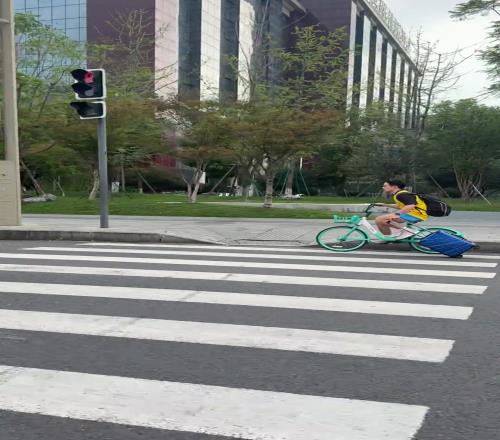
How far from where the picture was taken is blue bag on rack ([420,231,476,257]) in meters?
9.17

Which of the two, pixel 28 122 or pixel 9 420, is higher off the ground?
pixel 28 122

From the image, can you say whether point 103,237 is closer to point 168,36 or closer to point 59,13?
point 168,36

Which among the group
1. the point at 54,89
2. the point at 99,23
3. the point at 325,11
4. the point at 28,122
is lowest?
the point at 28,122

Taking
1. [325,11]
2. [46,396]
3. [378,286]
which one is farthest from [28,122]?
[325,11]

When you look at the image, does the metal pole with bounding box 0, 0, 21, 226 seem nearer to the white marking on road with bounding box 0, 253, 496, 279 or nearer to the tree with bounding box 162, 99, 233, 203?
the white marking on road with bounding box 0, 253, 496, 279

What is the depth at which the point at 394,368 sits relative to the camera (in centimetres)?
377

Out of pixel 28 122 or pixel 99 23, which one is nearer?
pixel 28 122

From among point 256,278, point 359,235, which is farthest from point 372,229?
point 256,278

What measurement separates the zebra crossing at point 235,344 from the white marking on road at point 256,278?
2 cm

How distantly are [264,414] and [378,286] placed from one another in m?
3.83

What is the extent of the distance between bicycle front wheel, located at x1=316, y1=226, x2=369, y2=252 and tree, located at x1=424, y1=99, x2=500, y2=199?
23.1 metres

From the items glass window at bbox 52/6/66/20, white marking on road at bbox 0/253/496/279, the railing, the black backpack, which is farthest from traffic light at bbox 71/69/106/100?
the railing

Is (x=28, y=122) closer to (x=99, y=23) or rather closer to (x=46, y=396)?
(x=46, y=396)

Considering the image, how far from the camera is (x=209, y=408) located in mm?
3148
